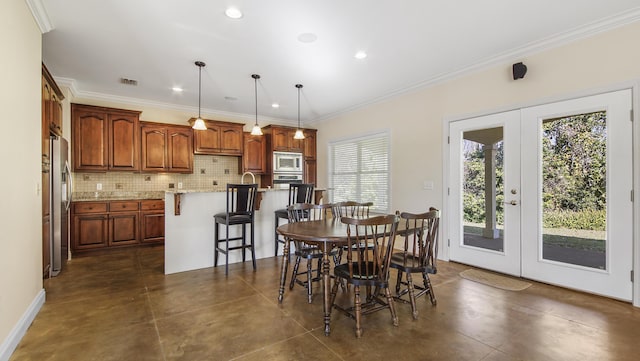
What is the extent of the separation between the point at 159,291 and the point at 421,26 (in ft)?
12.5

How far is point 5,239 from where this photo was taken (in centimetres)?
198

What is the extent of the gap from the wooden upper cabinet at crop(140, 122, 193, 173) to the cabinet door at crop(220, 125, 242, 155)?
23.4 inches

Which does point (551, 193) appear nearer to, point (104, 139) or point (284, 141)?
point (284, 141)

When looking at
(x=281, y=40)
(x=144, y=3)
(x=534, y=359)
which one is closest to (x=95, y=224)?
(x=144, y=3)

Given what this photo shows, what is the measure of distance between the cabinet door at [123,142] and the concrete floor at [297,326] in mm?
2275

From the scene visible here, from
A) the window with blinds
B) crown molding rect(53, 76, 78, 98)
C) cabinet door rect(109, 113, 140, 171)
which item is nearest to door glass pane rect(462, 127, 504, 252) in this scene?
the window with blinds

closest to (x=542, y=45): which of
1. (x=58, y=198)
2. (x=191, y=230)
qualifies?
(x=191, y=230)

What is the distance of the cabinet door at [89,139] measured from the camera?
4.74 metres

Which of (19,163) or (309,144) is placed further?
(309,144)

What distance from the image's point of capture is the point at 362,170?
583cm

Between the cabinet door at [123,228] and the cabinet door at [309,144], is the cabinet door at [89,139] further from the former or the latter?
the cabinet door at [309,144]

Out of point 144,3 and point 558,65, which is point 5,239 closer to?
point 144,3

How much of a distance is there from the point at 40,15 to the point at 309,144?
4881 millimetres

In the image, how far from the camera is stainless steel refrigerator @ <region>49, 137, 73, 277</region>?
3.60 m
